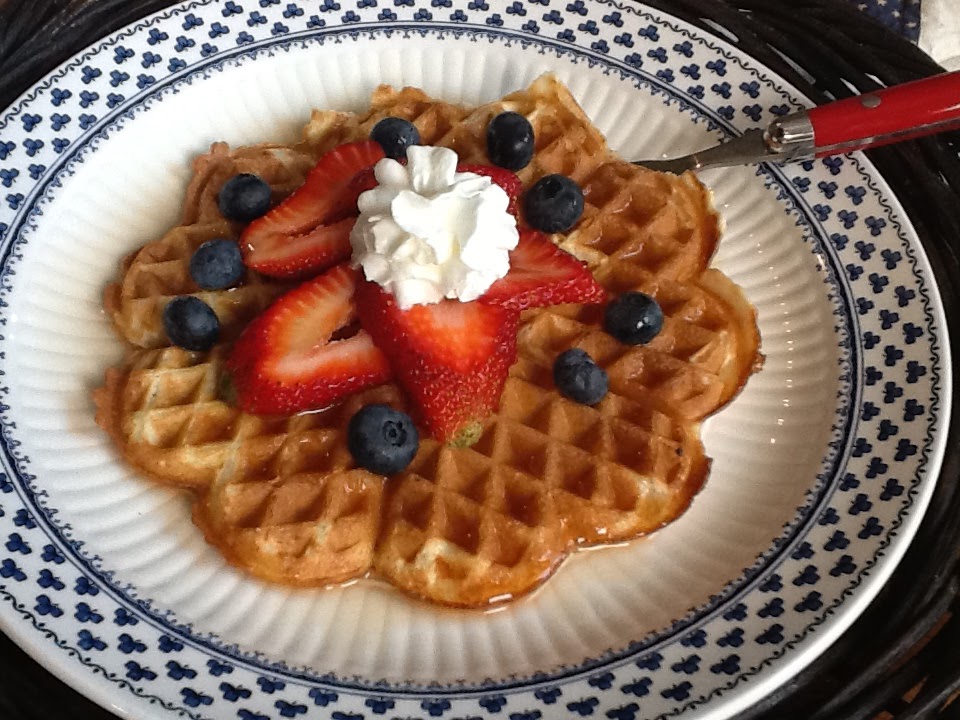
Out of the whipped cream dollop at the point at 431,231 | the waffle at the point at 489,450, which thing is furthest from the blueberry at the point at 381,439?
the whipped cream dollop at the point at 431,231

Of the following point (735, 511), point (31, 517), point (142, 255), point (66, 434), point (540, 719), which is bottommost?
point (540, 719)

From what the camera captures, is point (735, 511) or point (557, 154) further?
point (557, 154)

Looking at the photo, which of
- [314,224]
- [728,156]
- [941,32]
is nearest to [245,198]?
[314,224]

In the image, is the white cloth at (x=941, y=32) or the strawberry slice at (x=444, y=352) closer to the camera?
the strawberry slice at (x=444, y=352)

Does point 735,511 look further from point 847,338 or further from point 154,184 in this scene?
point 154,184

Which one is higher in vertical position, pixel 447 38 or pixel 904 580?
pixel 447 38

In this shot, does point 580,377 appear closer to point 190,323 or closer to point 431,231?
point 431,231

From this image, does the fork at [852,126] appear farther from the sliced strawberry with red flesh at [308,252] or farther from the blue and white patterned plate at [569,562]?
the sliced strawberry with red flesh at [308,252]

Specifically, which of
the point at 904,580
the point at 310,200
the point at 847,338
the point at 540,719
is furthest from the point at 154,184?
the point at 904,580
